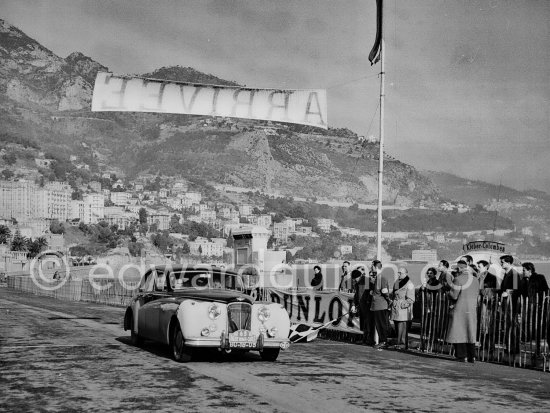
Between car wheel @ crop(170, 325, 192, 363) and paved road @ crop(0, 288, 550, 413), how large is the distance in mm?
162

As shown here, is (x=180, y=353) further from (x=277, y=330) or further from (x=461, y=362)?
(x=461, y=362)

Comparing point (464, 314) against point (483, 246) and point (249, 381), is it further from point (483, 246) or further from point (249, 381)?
point (483, 246)

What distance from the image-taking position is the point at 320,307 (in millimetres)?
18188

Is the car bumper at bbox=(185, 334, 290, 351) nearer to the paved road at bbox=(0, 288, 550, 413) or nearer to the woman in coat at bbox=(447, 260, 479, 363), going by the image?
the paved road at bbox=(0, 288, 550, 413)

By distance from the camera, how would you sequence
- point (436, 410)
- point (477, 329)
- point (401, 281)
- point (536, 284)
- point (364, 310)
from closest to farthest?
1. point (436, 410)
2. point (536, 284)
3. point (477, 329)
4. point (401, 281)
5. point (364, 310)

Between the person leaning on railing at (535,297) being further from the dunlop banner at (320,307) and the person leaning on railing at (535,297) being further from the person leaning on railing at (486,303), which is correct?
the dunlop banner at (320,307)

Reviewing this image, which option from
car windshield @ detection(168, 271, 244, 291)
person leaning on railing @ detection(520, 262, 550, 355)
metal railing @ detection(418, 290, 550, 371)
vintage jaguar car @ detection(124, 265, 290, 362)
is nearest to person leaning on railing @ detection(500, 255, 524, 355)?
metal railing @ detection(418, 290, 550, 371)

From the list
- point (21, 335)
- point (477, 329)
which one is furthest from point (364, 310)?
point (21, 335)

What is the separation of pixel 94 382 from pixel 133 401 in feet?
4.75

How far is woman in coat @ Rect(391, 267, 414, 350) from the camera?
49.0 ft

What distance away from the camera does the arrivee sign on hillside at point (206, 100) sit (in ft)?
61.2

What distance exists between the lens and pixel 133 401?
787 cm

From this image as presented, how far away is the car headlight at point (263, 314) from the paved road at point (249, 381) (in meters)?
0.72

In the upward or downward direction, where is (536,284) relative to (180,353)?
upward
